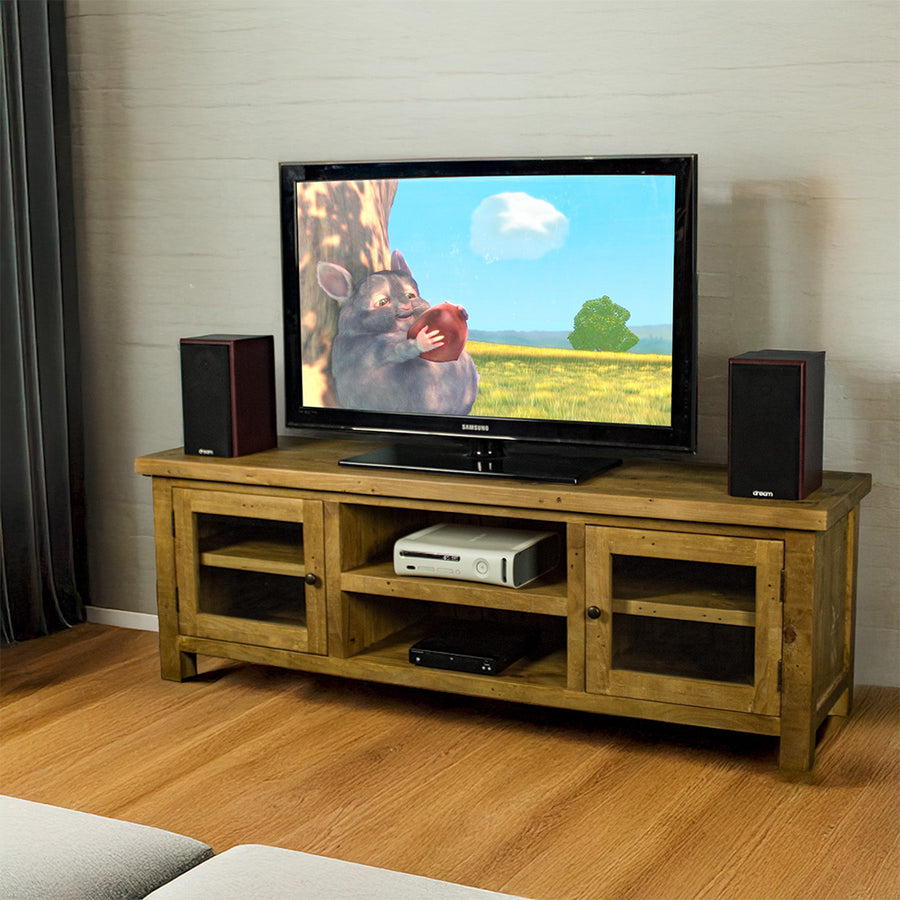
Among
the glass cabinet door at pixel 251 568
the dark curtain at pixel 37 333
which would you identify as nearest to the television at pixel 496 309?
the glass cabinet door at pixel 251 568

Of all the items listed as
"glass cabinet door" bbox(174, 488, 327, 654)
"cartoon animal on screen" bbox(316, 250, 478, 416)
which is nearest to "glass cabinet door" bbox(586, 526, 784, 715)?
"cartoon animal on screen" bbox(316, 250, 478, 416)

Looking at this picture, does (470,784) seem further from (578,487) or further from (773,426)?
(773,426)

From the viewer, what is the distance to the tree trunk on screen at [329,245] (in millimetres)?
3135

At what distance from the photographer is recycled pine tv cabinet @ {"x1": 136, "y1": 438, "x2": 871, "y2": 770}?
2586 mm

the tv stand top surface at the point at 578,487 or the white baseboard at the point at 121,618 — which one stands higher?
the tv stand top surface at the point at 578,487

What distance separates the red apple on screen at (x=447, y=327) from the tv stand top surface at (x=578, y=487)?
0.36 m

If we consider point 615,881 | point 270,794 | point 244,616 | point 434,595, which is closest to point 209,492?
point 244,616

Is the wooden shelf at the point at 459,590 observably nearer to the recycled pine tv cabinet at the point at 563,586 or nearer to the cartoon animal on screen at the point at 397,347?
the recycled pine tv cabinet at the point at 563,586

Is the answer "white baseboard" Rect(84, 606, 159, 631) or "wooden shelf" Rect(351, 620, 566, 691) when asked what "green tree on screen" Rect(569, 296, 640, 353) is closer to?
"wooden shelf" Rect(351, 620, 566, 691)

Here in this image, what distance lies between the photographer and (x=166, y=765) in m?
2.73

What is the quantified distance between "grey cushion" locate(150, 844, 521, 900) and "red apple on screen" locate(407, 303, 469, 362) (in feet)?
5.77

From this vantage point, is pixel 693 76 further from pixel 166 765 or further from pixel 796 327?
pixel 166 765

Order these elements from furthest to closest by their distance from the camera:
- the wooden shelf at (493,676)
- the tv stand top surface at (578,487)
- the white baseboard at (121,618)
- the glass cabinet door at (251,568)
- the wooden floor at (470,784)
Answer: the white baseboard at (121,618) → the glass cabinet door at (251,568) → the wooden shelf at (493,676) → the tv stand top surface at (578,487) → the wooden floor at (470,784)

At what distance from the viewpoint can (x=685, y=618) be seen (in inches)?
104
